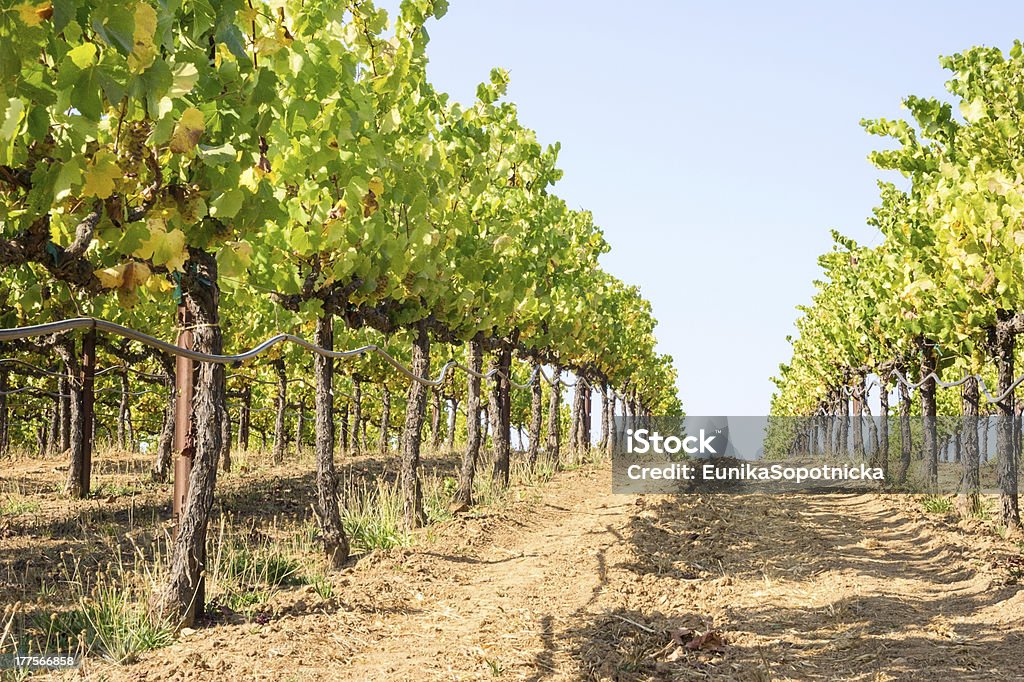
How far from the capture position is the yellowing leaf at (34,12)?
2.61 metres

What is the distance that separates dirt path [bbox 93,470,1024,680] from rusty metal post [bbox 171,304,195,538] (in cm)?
113

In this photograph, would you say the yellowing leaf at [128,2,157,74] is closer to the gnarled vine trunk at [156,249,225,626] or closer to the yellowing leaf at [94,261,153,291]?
the yellowing leaf at [94,261,153,291]

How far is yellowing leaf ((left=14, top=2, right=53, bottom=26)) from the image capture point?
2607 mm

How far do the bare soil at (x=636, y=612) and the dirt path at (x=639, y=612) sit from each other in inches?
0.9

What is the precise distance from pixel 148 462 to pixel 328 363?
1371 centimetres

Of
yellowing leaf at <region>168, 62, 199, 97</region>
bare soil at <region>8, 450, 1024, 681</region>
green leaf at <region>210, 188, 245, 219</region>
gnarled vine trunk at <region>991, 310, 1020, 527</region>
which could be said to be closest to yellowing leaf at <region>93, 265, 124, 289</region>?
green leaf at <region>210, 188, 245, 219</region>

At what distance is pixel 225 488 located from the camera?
14.7m

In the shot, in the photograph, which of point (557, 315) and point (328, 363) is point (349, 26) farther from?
point (557, 315)

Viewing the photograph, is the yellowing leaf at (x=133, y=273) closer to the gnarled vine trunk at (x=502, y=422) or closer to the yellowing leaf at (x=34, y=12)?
the yellowing leaf at (x=34, y=12)

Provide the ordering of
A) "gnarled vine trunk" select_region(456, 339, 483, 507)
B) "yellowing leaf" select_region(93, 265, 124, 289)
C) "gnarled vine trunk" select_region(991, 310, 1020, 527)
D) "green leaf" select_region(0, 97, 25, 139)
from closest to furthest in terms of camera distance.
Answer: "green leaf" select_region(0, 97, 25, 139)
"yellowing leaf" select_region(93, 265, 124, 289)
"gnarled vine trunk" select_region(991, 310, 1020, 527)
"gnarled vine trunk" select_region(456, 339, 483, 507)

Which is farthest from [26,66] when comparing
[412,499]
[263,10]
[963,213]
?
[963,213]

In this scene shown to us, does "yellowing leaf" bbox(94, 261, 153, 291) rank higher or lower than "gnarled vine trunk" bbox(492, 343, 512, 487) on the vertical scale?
higher

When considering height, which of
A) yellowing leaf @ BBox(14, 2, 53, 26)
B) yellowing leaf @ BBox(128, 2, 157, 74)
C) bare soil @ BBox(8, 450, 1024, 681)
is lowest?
bare soil @ BBox(8, 450, 1024, 681)

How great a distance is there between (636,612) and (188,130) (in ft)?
16.3
